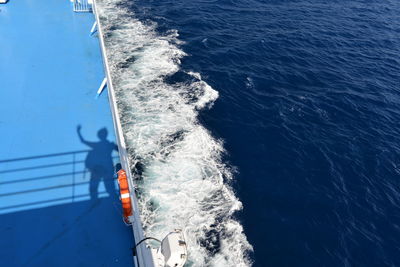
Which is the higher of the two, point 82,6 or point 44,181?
point 82,6

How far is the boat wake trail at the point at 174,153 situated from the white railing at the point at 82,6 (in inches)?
85.2

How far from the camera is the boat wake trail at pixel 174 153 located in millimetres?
10953

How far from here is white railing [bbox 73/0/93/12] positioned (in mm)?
20172

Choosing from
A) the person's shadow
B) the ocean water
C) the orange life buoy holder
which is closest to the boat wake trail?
the ocean water

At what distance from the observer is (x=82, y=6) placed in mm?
20453

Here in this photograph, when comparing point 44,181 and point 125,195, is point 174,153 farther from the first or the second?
point 44,181

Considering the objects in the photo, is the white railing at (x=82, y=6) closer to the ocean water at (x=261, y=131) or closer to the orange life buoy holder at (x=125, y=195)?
the ocean water at (x=261, y=131)

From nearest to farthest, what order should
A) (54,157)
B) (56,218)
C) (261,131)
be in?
(56,218), (54,157), (261,131)

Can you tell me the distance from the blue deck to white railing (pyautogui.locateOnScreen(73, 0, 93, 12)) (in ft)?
11.1

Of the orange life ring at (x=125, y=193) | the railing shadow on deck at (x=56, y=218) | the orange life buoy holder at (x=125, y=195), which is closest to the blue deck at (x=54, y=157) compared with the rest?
the railing shadow on deck at (x=56, y=218)

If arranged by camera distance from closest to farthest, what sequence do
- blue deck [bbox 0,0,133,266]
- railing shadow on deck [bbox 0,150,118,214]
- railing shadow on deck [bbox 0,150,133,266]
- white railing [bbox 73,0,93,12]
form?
railing shadow on deck [bbox 0,150,133,266]
blue deck [bbox 0,0,133,266]
railing shadow on deck [bbox 0,150,118,214]
white railing [bbox 73,0,93,12]

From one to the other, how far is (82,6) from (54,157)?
1379 cm

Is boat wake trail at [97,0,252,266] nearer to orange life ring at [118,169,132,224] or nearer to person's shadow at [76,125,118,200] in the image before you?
person's shadow at [76,125,118,200]

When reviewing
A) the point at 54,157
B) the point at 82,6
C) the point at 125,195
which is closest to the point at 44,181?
the point at 54,157
